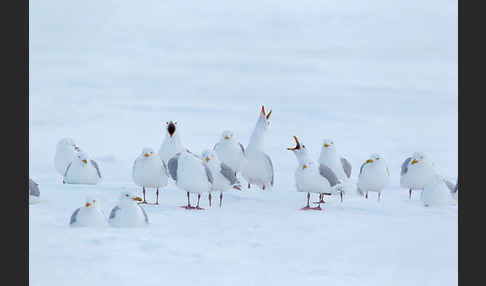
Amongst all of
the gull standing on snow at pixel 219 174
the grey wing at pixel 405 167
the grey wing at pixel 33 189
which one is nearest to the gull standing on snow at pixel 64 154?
the grey wing at pixel 33 189

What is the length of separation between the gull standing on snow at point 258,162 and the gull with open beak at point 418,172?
2353mm

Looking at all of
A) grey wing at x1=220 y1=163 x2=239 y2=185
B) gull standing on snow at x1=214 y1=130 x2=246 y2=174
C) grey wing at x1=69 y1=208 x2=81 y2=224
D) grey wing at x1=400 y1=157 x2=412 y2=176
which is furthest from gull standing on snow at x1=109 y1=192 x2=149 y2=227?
grey wing at x1=400 y1=157 x2=412 y2=176

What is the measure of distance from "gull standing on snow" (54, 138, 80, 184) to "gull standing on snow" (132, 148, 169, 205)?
2.62m

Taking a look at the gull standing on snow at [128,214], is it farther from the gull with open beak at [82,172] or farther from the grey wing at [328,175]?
the grey wing at [328,175]

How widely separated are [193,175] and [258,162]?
2.19 metres

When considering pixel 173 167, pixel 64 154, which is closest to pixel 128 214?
pixel 173 167

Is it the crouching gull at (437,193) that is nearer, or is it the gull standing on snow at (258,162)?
the crouching gull at (437,193)

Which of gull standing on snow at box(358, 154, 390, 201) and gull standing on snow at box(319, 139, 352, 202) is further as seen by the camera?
gull standing on snow at box(319, 139, 352, 202)

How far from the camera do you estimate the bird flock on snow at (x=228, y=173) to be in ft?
37.8

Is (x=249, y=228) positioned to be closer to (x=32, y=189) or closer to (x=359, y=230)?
(x=359, y=230)

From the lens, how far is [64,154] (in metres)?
14.2

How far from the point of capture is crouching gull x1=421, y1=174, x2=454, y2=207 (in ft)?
40.4

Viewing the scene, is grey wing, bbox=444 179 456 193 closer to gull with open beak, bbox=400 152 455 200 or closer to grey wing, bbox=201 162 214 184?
gull with open beak, bbox=400 152 455 200

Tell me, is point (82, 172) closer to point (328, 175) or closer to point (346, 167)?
point (328, 175)
